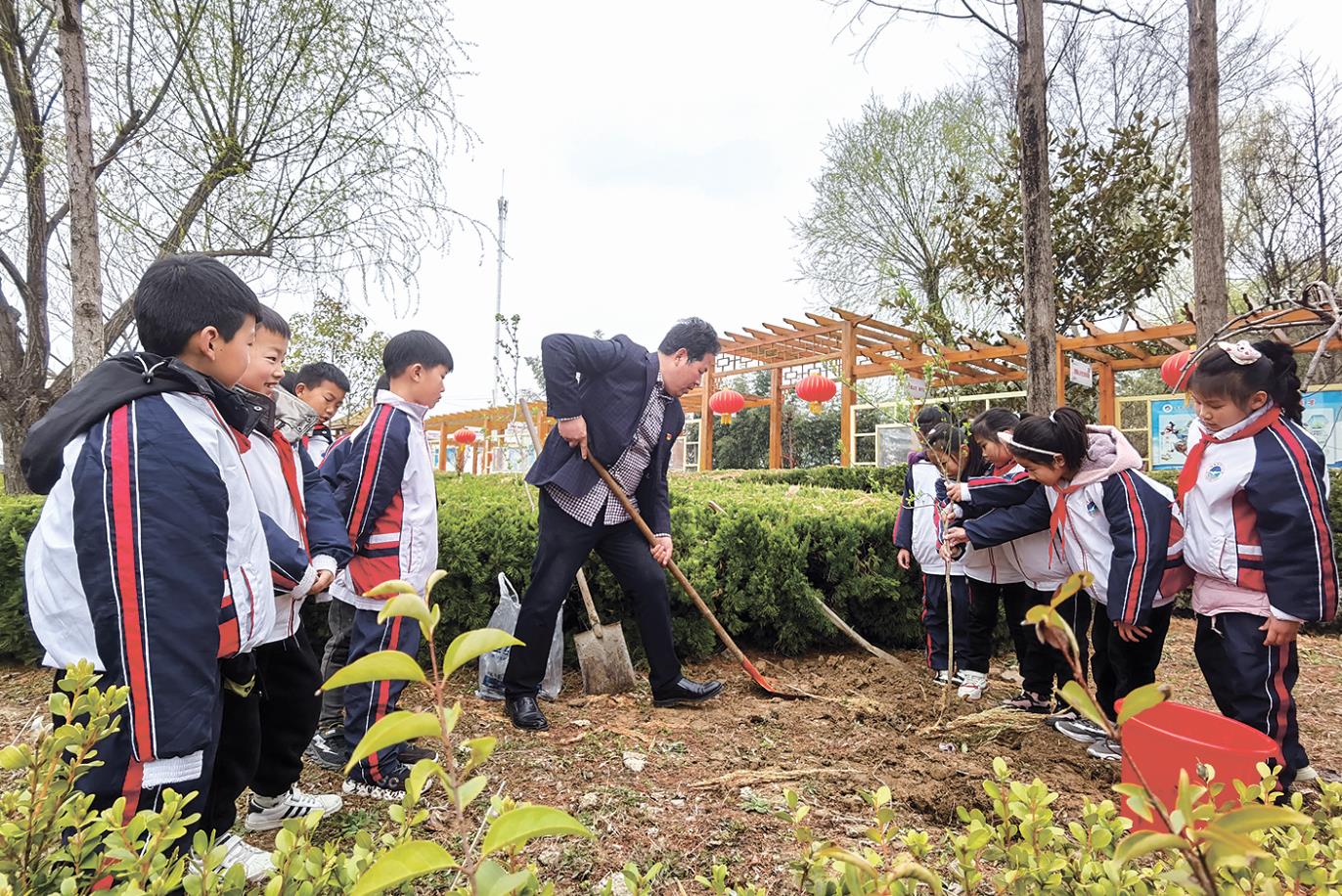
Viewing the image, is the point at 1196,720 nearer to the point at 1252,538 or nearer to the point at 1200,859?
the point at 1252,538

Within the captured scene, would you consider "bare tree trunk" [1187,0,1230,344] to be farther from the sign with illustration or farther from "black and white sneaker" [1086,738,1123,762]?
the sign with illustration

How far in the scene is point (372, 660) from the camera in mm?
631

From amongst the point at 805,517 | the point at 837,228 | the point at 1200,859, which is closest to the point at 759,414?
the point at 837,228

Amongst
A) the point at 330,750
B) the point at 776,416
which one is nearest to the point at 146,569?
the point at 330,750

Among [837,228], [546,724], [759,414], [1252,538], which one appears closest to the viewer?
[1252,538]

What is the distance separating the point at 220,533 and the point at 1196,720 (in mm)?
2827

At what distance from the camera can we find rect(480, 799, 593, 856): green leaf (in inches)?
25.4

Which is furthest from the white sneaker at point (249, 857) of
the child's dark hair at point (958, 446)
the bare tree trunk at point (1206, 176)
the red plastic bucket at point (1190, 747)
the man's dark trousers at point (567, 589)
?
the bare tree trunk at point (1206, 176)

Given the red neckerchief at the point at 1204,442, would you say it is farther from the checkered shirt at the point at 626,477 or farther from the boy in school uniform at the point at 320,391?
the boy in school uniform at the point at 320,391

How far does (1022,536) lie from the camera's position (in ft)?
11.4

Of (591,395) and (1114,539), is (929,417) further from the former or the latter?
(591,395)

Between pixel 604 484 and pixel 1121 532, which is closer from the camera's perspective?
pixel 1121 532

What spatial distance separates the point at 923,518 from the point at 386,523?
9.14 ft

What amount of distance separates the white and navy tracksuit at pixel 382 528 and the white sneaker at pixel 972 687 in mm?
2666
